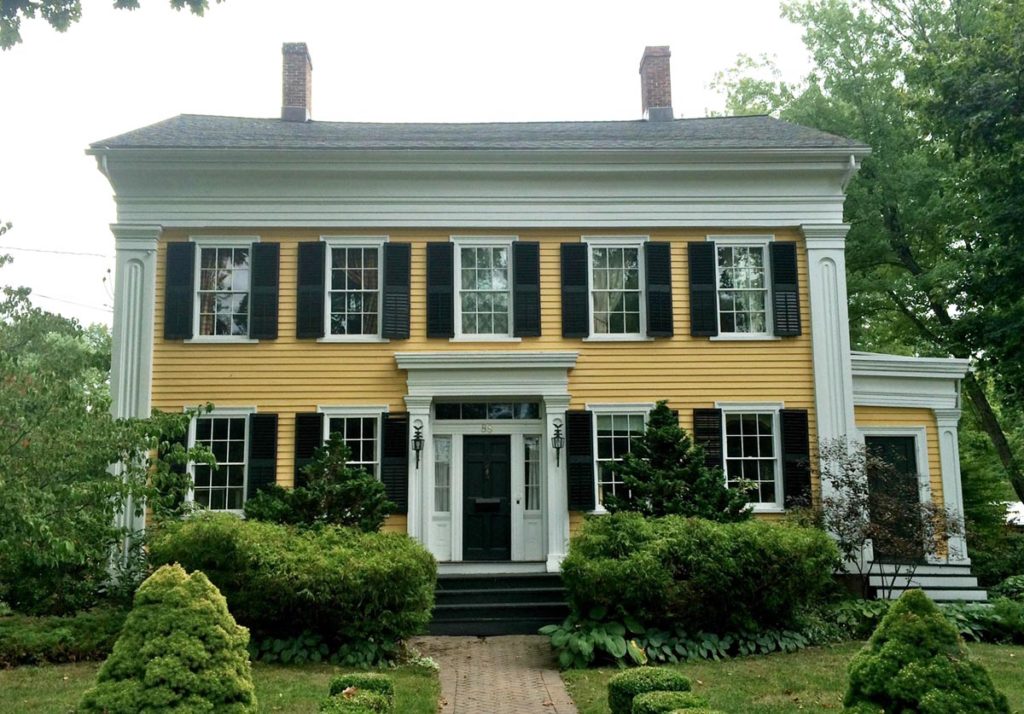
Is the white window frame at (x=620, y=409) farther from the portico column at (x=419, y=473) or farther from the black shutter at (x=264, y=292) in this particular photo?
the black shutter at (x=264, y=292)

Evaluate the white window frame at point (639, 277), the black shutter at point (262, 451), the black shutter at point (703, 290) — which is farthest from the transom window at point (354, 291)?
the black shutter at point (703, 290)

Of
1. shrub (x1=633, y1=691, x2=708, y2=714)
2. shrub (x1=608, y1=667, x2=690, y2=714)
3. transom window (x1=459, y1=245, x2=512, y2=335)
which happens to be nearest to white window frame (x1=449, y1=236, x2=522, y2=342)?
transom window (x1=459, y1=245, x2=512, y2=335)

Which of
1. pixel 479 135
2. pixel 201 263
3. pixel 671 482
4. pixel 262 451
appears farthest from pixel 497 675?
pixel 479 135

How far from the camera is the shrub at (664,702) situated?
6336mm

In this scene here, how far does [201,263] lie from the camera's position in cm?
1462

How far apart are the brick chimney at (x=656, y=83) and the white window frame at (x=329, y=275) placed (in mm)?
6852

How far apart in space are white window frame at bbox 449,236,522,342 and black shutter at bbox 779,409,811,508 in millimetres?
4411

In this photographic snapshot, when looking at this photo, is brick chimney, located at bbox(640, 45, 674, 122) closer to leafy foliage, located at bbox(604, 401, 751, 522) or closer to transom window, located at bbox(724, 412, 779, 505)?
transom window, located at bbox(724, 412, 779, 505)

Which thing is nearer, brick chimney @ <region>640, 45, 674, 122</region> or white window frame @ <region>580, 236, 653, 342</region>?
white window frame @ <region>580, 236, 653, 342</region>

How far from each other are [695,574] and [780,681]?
67.0 inches

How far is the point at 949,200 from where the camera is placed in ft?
60.5

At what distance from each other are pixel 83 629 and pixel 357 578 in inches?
132

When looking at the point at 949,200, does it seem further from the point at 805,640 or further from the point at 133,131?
the point at 133,131

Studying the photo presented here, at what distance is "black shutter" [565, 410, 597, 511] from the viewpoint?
1392 cm
